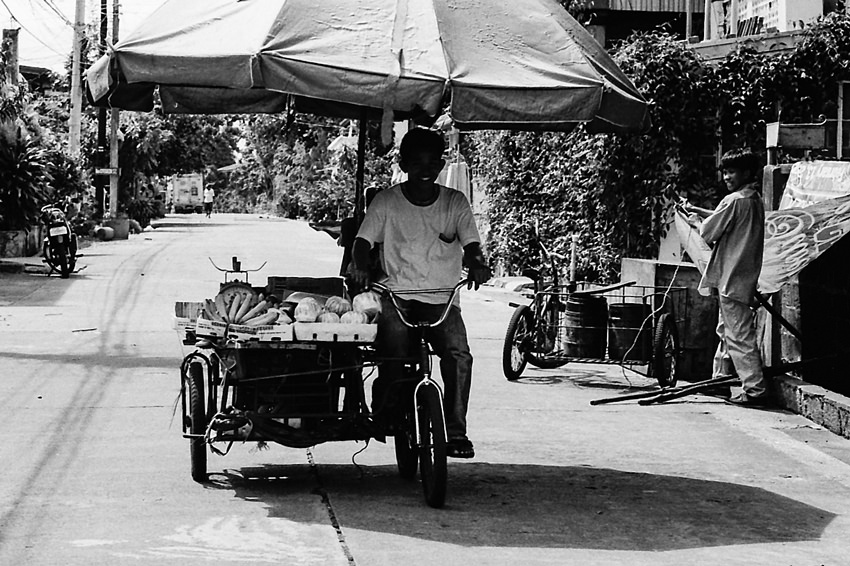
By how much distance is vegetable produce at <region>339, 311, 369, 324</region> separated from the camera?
6887 millimetres

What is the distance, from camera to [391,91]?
6.65 metres

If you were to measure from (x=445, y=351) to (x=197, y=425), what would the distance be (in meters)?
1.51

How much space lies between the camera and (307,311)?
692cm

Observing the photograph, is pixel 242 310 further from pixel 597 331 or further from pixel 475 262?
pixel 597 331

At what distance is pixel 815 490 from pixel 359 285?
3150 millimetres

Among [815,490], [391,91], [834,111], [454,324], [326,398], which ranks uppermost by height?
[834,111]

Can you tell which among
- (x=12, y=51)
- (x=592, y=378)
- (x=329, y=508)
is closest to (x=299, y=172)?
(x=12, y=51)

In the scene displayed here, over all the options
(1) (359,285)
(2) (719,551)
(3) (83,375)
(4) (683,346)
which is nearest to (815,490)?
(2) (719,551)

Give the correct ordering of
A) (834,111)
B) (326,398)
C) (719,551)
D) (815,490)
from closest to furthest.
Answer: (719,551) < (326,398) < (815,490) < (834,111)

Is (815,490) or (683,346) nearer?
(815,490)

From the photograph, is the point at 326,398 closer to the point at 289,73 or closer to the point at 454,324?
the point at 454,324

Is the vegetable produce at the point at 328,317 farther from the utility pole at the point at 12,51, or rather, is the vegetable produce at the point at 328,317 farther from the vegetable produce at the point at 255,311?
the utility pole at the point at 12,51

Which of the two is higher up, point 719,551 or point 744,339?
point 744,339

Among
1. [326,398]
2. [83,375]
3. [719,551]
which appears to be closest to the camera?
[719,551]
